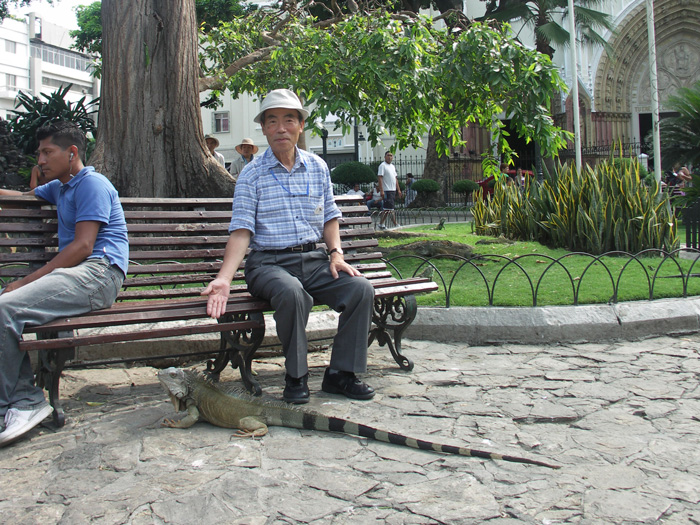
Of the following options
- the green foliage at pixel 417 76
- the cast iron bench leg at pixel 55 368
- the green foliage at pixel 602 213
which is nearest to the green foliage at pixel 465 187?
the green foliage at pixel 602 213

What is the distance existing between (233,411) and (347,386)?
2.36 feet

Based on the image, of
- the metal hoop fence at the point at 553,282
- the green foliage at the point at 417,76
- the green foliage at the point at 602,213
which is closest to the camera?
the metal hoop fence at the point at 553,282

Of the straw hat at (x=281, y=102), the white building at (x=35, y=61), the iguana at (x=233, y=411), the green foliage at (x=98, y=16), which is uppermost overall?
the white building at (x=35, y=61)

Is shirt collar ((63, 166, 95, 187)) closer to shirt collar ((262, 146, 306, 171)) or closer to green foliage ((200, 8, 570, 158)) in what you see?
shirt collar ((262, 146, 306, 171))

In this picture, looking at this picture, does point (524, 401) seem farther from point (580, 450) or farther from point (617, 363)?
point (617, 363)

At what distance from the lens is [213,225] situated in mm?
4523

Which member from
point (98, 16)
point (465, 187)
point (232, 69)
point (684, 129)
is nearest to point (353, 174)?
point (465, 187)

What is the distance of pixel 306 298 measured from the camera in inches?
143

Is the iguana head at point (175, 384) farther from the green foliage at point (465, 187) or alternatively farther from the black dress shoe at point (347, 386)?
the green foliage at point (465, 187)

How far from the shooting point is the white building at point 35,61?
55534 millimetres

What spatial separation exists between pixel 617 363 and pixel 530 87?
13.6 ft

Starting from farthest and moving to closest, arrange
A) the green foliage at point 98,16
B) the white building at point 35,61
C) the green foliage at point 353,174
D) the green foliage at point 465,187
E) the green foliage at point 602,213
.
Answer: the white building at point 35,61
the green foliage at point 98,16
the green foliage at point 353,174
the green foliage at point 465,187
the green foliage at point 602,213

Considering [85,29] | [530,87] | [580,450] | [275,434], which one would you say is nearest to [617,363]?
[580,450]

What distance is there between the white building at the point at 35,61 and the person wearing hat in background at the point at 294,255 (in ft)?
175
